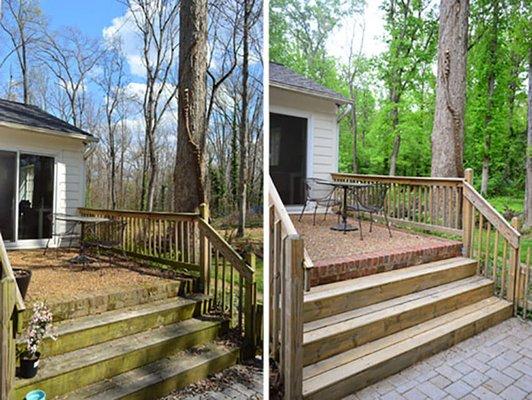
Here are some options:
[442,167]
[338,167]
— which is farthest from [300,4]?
[442,167]

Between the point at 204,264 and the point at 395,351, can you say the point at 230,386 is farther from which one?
the point at 395,351

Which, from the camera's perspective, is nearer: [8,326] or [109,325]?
[8,326]

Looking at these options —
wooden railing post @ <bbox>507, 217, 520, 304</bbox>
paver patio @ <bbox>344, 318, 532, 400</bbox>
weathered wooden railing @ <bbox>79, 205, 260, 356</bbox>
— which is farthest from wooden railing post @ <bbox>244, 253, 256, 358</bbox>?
wooden railing post @ <bbox>507, 217, 520, 304</bbox>

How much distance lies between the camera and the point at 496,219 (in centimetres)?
195

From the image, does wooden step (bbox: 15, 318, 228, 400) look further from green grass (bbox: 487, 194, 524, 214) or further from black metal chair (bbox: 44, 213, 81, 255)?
green grass (bbox: 487, 194, 524, 214)

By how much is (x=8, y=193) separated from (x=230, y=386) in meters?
0.75

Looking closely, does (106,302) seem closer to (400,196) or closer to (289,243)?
(289,243)

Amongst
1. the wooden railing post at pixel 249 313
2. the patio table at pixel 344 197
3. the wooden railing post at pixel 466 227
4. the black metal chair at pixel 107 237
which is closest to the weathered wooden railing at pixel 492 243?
the wooden railing post at pixel 466 227

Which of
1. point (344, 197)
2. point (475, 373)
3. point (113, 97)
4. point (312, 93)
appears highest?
point (312, 93)

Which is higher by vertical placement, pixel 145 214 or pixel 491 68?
pixel 491 68

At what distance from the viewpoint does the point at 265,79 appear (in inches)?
49.1

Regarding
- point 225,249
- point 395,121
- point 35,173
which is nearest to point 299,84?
point 395,121

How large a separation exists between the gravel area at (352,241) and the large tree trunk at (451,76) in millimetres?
578

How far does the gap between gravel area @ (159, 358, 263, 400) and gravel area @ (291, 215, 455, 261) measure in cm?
90
